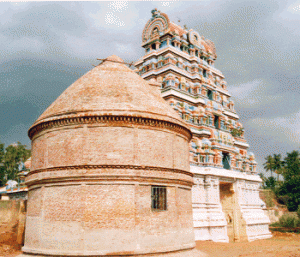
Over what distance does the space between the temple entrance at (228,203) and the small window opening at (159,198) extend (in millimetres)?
18384

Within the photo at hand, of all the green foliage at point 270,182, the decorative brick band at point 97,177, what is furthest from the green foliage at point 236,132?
the green foliage at point 270,182

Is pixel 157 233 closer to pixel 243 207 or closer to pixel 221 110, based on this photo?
pixel 243 207

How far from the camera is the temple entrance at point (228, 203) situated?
3038 centimetres

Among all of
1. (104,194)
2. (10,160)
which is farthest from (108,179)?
(10,160)

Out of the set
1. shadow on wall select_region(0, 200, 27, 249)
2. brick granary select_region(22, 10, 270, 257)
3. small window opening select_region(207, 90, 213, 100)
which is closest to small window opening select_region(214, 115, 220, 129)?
small window opening select_region(207, 90, 213, 100)

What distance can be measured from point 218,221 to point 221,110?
1430 cm

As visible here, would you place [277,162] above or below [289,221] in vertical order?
above

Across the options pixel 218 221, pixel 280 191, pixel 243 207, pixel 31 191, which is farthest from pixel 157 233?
pixel 280 191

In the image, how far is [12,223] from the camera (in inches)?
884

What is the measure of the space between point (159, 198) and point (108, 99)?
5430 millimetres

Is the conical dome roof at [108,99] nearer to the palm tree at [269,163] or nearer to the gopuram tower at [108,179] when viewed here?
the gopuram tower at [108,179]

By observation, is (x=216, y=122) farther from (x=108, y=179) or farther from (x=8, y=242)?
(x=8, y=242)

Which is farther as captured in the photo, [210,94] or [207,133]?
[210,94]

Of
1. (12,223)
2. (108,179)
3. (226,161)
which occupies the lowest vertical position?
(12,223)
